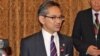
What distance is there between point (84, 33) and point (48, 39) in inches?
32.0

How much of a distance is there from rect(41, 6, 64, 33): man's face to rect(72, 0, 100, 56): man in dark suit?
2.40 feet

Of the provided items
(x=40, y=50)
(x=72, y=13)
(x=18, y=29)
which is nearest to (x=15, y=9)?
(x=18, y=29)

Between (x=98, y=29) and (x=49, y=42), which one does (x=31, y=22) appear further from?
(x=49, y=42)

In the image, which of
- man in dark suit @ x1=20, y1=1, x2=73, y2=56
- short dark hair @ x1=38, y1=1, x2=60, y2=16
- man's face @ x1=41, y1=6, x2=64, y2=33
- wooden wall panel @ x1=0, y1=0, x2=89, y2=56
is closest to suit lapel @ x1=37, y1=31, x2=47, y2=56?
man in dark suit @ x1=20, y1=1, x2=73, y2=56

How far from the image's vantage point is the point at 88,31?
9.02ft

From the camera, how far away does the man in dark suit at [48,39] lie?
1.99 metres

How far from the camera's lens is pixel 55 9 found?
2014 mm

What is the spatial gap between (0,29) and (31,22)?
1.54ft

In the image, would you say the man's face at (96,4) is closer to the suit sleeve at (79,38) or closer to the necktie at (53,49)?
the suit sleeve at (79,38)

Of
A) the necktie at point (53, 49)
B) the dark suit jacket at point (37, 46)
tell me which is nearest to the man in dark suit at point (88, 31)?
the dark suit jacket at point (37, 46)

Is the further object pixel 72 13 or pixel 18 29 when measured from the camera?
pixel 72 13

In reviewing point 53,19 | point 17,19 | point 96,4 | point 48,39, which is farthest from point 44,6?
point 17,19

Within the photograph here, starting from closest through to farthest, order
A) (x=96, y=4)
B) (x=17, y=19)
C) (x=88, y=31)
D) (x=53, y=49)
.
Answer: (x=53, y=49), (x=96, y=4), (x=88, y=31), (x=17, y=19)

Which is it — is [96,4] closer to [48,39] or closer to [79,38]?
[79,38]
